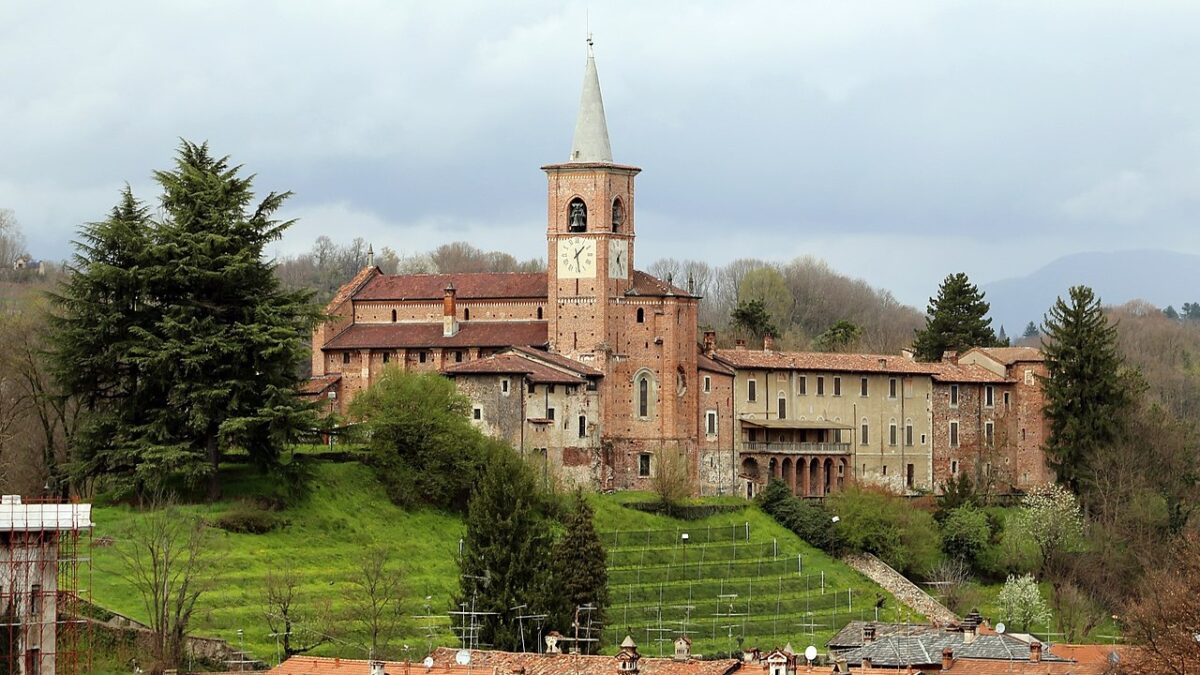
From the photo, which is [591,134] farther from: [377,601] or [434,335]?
[377,601]

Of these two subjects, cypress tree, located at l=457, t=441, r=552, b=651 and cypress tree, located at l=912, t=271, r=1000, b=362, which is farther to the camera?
cypress tree, located at l=912, t=271, r=1000, b=362

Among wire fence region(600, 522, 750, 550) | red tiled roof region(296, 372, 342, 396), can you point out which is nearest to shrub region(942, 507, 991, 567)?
wire fence region(600, 522, 750, 550)

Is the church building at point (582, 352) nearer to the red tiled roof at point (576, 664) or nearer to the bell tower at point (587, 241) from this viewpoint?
the bell tower at point (587, 241)

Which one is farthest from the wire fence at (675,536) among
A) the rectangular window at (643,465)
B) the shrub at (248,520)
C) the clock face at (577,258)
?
the shrub at (248,520)

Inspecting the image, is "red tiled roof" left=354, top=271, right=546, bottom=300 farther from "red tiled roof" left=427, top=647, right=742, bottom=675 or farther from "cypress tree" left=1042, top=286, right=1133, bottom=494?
"red tiled roof" left=427, top=647, right=742, bottom=675

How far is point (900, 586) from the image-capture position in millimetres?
87062

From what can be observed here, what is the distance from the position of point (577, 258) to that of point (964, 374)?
17.3 m

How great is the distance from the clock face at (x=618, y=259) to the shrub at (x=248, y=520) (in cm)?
1989

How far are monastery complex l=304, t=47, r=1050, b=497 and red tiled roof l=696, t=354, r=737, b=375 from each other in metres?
0.10

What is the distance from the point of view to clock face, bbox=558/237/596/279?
9256 centimetres

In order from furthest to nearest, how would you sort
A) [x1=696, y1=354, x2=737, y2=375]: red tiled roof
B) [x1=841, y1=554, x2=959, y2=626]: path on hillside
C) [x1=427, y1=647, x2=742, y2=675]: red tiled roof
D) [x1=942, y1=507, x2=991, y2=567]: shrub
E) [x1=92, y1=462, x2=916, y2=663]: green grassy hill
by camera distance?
1. [x1=696, y1=354, x2=737, y2=375]: red tiled roof
2. [x1=942, y1=507, x2=991, y2=567]: shrub
3. [x1=841, y1=554, x2=959, y2=626]: path on hillside
4. [x1=92, y1=462, x2=916, y2=663]: green grassy hill
5. [x1=427, y1=647, x2=742, y2=675]: red tiled roof

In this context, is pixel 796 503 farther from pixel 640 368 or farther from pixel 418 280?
pixel 418 280

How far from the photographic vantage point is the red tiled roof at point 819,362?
9531cm

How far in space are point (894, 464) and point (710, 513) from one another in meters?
12.2
